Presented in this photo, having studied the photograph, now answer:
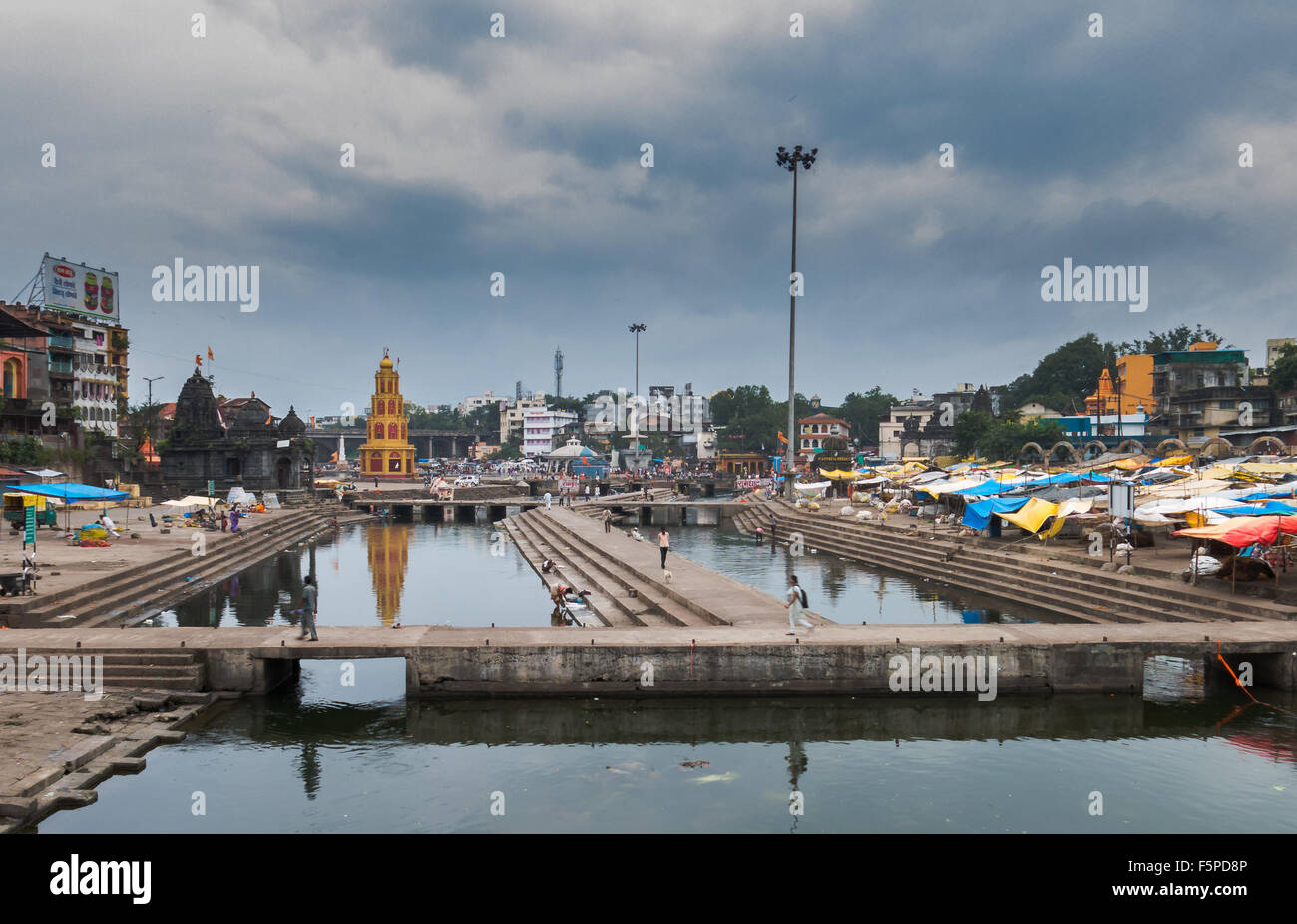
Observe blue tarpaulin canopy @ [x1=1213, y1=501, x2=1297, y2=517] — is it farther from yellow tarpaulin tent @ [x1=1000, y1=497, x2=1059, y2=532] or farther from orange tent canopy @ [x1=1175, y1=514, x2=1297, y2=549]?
yellow tarpaulin tent @ [x1=1000, y1=497, x2=1059, y2=532]

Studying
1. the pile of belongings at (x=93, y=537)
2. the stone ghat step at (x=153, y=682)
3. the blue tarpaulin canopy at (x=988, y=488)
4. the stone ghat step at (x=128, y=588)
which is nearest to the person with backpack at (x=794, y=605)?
the stone ghat step at (x=153, y=682)

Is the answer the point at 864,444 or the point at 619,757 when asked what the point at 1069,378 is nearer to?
the point at 864,444

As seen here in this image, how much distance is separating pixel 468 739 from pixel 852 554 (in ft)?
93.0

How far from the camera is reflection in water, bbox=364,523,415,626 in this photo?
93.3 feet

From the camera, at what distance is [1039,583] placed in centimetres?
2594

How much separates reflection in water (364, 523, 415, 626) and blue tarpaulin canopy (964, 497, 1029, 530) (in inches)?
772

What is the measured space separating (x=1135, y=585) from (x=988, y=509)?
8810mm

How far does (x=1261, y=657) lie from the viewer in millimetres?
17000

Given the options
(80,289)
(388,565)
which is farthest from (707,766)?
(80,289)

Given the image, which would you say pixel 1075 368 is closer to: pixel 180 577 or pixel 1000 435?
pixel 1000 435

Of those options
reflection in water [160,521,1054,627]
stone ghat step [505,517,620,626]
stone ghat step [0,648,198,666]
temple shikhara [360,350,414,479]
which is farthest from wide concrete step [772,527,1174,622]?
temple shikhara [360,350,414,479]

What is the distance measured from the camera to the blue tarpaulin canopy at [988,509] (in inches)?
1184

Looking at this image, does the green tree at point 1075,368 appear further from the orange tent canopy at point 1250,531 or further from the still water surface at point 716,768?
the still water surface at point 716,768
